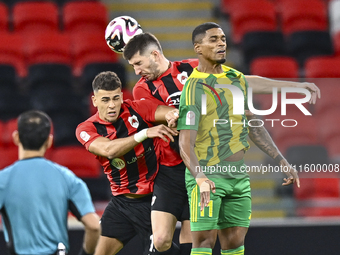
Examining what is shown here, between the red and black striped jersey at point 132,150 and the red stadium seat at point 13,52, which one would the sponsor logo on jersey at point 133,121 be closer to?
the red and black striped jersey at point 132,150

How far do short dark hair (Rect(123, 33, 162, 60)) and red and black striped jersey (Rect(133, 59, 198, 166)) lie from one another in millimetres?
199

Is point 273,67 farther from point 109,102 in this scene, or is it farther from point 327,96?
point 109,102

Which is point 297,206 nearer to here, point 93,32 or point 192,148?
point 192,148

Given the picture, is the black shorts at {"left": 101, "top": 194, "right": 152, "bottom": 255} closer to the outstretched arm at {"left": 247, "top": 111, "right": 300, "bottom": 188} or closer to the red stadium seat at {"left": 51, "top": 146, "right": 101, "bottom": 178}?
the outstretched arm at {"left": 247, "top": 111, "right": 300, "bottom": 188}


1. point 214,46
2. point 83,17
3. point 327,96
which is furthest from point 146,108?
point 83,17

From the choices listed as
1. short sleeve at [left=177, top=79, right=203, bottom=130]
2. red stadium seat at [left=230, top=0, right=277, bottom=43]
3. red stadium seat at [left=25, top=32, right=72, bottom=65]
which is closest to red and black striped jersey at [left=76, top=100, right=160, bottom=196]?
short sleeve at [left=177, top=79, right=203, bottom=130]

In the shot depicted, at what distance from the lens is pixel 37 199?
2.56 m

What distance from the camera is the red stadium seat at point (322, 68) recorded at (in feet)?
23.6

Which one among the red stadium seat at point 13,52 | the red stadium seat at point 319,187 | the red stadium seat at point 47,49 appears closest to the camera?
the red stadium seat at point 319,187

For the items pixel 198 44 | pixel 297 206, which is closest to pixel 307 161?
pixel 297 206

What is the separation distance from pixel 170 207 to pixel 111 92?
796 millimetres

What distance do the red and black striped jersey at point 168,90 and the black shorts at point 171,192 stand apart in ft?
0.19

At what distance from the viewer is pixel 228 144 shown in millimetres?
3367

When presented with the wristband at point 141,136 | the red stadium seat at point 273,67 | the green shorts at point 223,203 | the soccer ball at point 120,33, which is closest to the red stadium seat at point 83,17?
the red stadium seat at point 273,67
